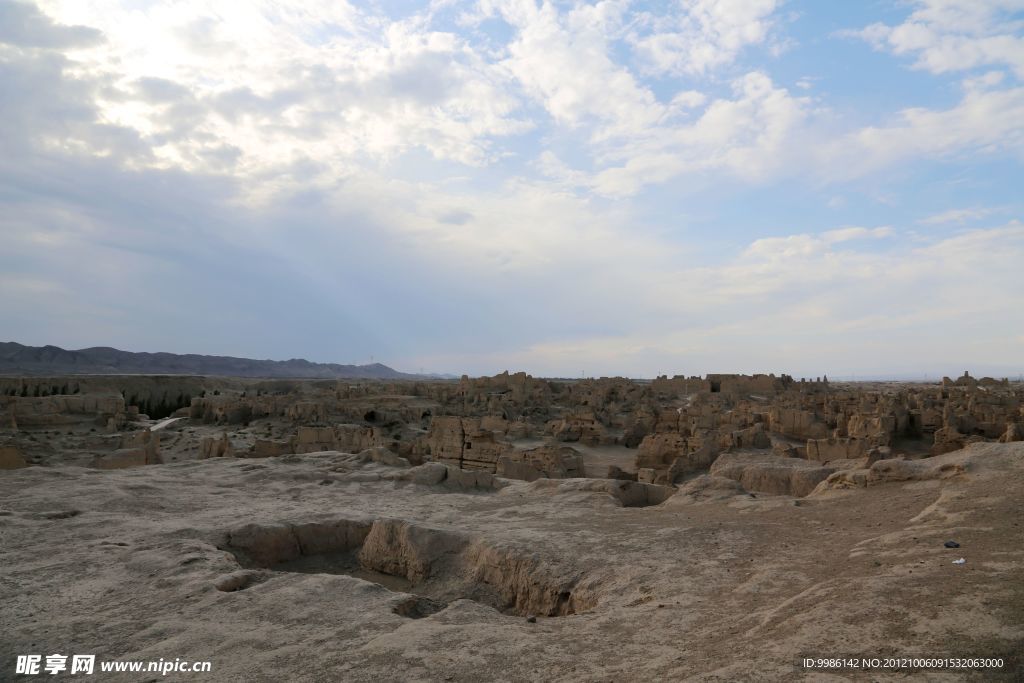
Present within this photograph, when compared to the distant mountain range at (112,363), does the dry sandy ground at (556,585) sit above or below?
below

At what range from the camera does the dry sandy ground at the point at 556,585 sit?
458 cm

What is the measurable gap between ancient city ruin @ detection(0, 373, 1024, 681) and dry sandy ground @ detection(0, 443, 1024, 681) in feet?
0.09

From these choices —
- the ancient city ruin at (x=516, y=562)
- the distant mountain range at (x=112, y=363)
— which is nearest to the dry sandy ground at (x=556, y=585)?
the ancient city ruin at (x=516, y=562)

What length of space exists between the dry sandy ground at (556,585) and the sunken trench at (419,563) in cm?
4

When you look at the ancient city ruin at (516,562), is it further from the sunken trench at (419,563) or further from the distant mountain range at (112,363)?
the distant mountain range at (112,363)

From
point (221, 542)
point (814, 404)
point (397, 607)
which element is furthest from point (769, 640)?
point (814, 404)

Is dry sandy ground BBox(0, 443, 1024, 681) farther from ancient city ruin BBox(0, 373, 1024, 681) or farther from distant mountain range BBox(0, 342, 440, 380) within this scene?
distant mountain range BBox(0, 342, 440, 380)

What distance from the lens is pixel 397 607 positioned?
6.49 m

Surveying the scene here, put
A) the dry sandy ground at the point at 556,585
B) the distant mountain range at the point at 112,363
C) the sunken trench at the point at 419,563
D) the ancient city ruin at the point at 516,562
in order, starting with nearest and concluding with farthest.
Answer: the dry sandy ground at the point at 556,585 < the ancient city ruin at the point at 516,562 < the sunken trench at the point at 419,563 < the distant mountain range at the point at 112,363

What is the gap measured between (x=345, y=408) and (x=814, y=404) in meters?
21.9

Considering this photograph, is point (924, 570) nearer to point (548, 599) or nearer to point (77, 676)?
point (548, 599)

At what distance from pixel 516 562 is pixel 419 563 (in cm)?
164

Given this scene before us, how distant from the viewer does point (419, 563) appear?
871 cm

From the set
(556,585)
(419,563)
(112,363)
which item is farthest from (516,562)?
(112,363)
